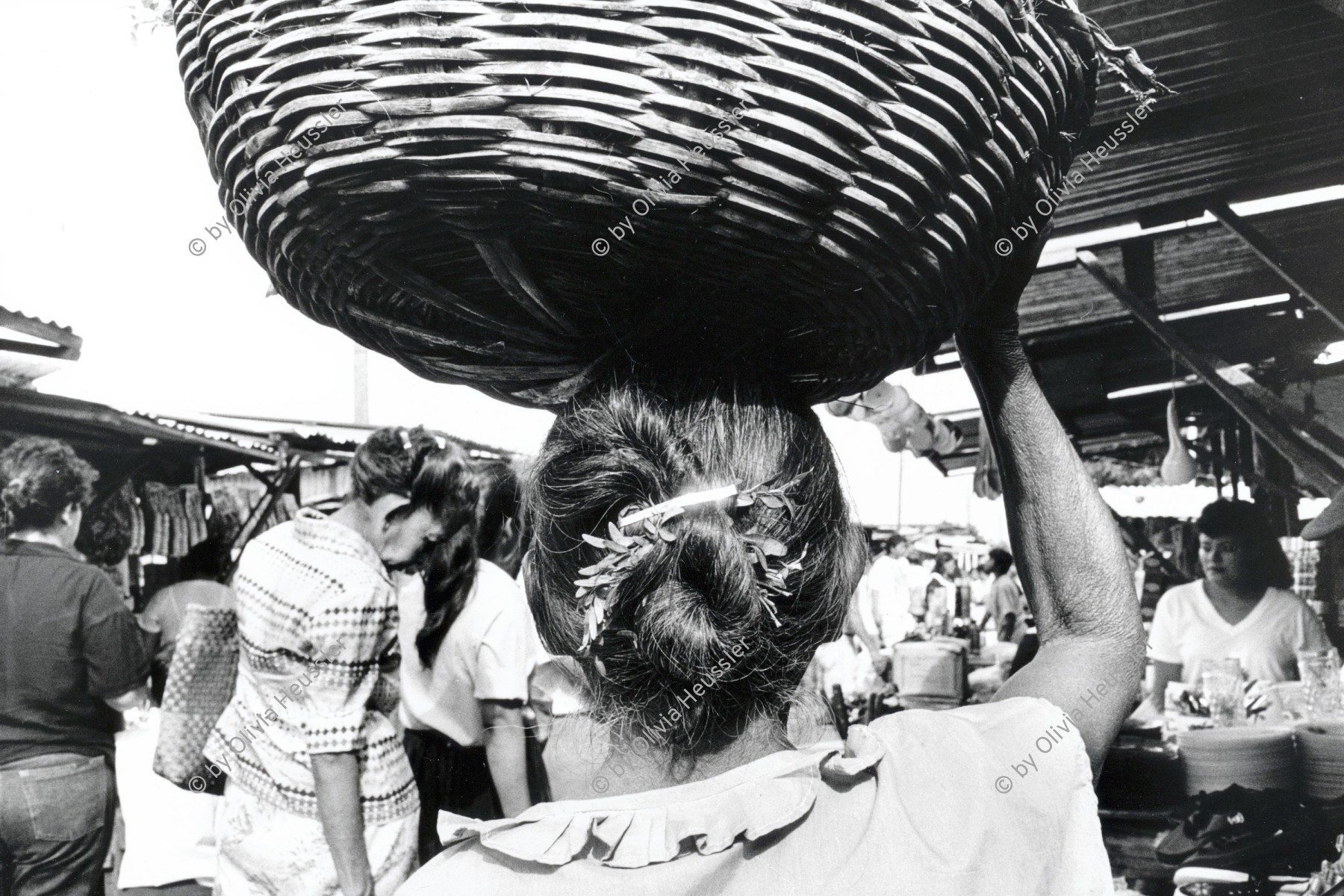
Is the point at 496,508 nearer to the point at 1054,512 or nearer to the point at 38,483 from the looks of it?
the point at 38,483

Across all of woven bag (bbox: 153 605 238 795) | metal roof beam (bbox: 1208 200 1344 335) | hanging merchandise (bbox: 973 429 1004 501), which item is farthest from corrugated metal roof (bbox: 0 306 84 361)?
hanging merchandise (bbox: 973 429 1004 501)

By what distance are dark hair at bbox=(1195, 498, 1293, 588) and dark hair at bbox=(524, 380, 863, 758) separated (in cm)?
276

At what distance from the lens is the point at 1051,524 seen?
3.40 feet

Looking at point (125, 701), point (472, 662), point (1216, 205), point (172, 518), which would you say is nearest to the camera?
point (1216, 205)

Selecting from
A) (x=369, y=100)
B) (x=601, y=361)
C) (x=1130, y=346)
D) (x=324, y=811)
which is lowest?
(x=324, y=811)

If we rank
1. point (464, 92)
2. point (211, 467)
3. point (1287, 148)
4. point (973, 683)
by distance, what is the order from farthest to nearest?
point (211, 467) → point (973, 683) → point (1287, 148) → point (464, 92)

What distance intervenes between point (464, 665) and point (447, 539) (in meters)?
0.38

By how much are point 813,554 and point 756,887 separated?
277 millimetres

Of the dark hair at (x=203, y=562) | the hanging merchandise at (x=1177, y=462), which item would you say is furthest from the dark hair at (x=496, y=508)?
the hanging merchandise at (x=1177, y=462)

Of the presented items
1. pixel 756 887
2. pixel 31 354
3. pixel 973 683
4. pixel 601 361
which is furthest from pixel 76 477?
pixel 973 683

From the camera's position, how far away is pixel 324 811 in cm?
208

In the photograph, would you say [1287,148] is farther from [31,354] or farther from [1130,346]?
[31,354]

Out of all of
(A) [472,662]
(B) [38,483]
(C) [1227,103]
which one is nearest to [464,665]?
(A) [472,662]

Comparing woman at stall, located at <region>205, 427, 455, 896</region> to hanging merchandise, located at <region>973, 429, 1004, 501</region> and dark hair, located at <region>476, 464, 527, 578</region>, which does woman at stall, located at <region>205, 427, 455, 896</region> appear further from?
hanging merchandise, located at <region>973, 429, 1004, 501</region>
